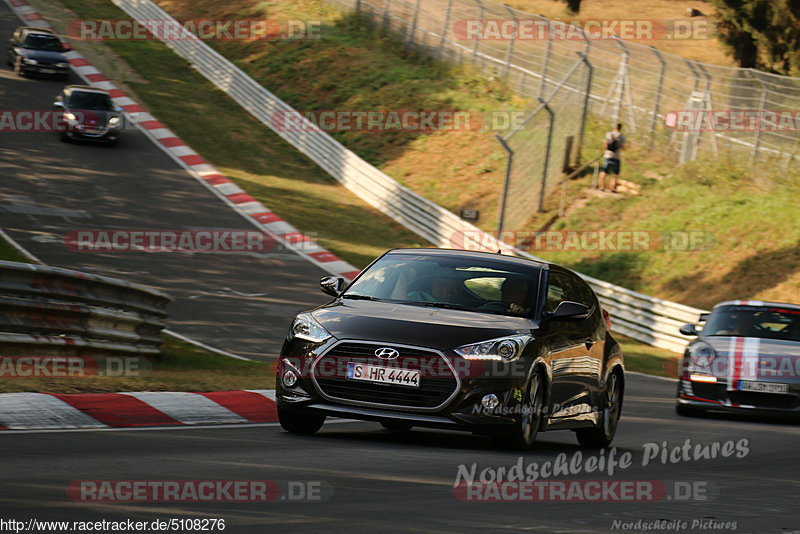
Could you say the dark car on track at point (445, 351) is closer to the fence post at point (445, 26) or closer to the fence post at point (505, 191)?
the fence post at point (505, 191)

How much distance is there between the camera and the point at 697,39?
215 feet

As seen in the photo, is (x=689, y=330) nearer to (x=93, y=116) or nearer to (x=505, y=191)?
(x=505, y=191)

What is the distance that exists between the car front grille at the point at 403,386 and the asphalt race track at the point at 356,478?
0.37 metres

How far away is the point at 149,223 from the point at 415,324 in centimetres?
1839

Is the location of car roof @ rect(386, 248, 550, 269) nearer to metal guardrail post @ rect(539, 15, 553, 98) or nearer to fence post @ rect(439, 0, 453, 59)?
metal guardrail post @ rect(539, 15, 553, 98)

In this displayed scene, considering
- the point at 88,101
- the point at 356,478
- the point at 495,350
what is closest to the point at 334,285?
the point at 495,350

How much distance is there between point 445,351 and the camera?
8.59m

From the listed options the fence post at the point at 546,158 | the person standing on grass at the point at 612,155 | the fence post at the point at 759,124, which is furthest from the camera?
the fence post at the point at 546,158

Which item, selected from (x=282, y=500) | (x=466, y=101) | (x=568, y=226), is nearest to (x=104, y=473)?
(x=282, y=500)

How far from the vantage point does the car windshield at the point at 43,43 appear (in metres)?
39.4

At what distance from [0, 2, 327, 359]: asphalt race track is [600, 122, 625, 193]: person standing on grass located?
8931 millimetres

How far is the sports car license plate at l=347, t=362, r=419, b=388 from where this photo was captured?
28.3 feet

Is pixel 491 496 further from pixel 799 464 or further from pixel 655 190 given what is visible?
pixel 655 190

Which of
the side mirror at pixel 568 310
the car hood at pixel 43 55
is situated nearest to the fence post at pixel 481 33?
the car hood at pixel 43 55
